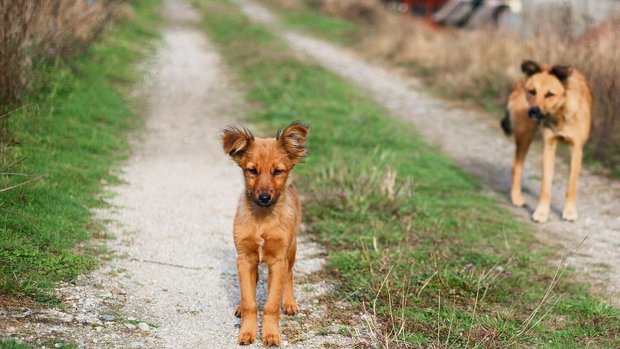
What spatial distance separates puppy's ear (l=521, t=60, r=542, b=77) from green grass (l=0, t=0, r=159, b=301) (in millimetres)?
4659

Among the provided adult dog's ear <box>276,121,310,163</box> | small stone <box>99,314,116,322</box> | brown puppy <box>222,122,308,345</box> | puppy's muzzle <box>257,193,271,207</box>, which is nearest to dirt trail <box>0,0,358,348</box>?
small stone <box>99,314,116,322</box>

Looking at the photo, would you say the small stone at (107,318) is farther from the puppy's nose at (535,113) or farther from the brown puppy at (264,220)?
the puppy's nose at (535,113)

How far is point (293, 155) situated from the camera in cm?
500

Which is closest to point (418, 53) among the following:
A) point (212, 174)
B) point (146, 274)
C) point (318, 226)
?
point (212, 174)

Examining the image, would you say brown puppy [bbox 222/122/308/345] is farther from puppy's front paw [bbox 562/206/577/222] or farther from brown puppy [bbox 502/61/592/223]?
puppy's front paw [bbox 562/206/577/222]

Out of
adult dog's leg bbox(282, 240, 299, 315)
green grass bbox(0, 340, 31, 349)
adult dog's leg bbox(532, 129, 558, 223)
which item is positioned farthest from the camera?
adult dog's leg bbox(532, 129, 558, 223)

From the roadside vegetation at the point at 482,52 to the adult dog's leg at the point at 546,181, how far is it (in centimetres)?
213

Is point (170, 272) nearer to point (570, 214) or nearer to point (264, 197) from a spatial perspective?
point (264, 197)

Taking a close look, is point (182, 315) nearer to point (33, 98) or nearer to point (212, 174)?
point (212, 174)

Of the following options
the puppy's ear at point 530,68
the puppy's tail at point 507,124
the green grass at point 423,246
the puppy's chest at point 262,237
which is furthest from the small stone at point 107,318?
the puppy's tail at point 507,124

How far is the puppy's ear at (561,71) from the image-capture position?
8180 millimetres

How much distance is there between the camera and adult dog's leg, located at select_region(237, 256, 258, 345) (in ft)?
15.6

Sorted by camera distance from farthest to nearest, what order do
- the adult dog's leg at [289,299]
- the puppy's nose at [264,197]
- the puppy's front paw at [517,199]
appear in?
the puppy's front paw at [517,199]
the adult dog's leg at [289,299]
the puppy's nose at [264,197]

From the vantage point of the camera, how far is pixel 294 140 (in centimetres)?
494
